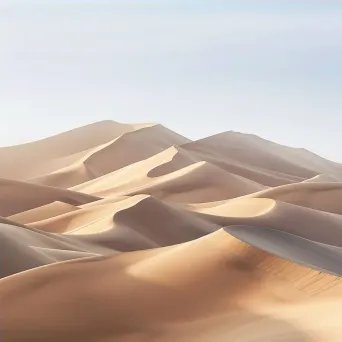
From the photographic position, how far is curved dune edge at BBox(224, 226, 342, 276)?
7.87m

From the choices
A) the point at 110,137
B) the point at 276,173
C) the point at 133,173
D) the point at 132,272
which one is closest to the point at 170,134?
the point at 110,137

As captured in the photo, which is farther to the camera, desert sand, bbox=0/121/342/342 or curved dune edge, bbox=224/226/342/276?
curved dune edge, bbox=224/226/342/276

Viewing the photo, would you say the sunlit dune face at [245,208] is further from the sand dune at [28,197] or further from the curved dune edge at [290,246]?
the curved dune edge at [290,246]

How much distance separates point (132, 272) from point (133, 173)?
2334cm


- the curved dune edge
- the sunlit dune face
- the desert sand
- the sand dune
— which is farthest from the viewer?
the sand dune

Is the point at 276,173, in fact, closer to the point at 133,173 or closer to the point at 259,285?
the point at 133,173

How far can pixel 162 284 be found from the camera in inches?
271

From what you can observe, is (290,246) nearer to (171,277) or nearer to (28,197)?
(171,277)

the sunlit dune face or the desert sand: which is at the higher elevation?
the desert sand

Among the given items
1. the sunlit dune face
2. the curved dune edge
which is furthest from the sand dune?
the curved dune edge

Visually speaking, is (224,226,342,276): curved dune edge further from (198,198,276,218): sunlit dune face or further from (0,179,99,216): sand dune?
(0,179,99,216): sand dune

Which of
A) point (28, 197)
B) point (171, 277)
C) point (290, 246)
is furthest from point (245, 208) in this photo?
point (171, 277)

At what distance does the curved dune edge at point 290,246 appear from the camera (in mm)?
7875

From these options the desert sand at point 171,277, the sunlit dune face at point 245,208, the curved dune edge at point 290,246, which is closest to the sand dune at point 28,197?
the sunlit dune face at point 245,208
